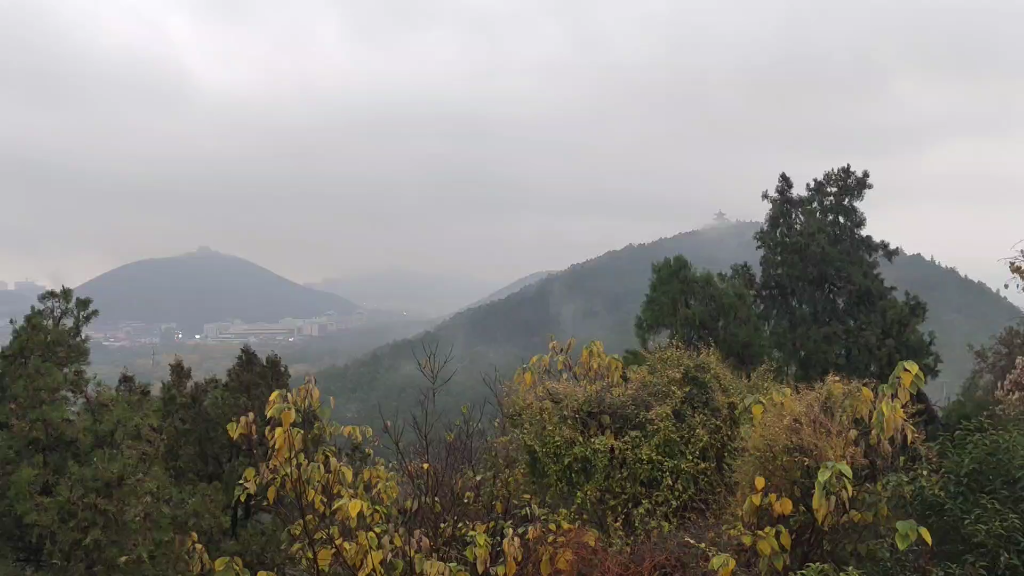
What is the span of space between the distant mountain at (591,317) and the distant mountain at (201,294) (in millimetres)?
53011

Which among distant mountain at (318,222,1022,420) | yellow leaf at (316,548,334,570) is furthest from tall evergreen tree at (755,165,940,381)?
distant mountain at (318,222,1022,420)

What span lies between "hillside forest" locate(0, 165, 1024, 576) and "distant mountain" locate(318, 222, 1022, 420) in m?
37.0

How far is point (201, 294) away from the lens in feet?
452

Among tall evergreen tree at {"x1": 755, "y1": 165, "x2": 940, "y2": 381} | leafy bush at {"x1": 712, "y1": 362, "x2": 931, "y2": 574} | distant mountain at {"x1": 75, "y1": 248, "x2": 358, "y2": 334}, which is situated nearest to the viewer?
leafy bush at {"x1": 712, "y1": 362, "x2": 931, "y2": 574}

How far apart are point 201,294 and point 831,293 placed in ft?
454

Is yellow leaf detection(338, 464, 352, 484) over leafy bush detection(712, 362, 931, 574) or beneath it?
over

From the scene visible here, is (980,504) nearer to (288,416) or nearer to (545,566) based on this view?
(545,566)

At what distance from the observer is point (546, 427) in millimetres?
6953

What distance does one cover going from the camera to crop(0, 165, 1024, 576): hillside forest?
3990 millimetres

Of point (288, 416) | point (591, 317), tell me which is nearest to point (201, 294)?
point (591, 317)

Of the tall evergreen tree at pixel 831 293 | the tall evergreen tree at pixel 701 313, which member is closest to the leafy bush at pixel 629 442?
the tall evergreen tree at pixel 701 313

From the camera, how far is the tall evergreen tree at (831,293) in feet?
61.2

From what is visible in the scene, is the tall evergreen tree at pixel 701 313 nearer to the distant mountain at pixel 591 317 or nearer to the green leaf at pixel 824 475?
the green leaf at pixel 824 475

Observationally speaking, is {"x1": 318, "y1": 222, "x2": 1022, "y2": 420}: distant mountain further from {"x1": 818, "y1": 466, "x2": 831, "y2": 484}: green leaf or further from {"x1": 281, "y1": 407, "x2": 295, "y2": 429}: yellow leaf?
{"x1": 818, "y1": 466, "x2": 831, "y2": 484}: green leaf
